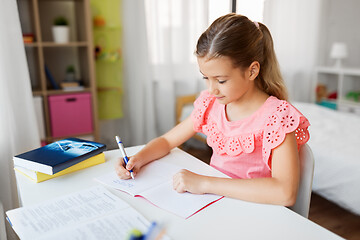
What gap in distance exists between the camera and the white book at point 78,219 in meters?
0.71

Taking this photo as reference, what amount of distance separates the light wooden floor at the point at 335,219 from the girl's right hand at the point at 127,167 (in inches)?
53.7

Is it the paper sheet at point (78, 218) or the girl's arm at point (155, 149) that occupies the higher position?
the girl's arm at point (155, 149)

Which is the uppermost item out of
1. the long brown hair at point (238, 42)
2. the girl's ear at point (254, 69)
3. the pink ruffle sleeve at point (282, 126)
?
the long brown hair at point (238, 42)

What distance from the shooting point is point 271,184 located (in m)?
0.87

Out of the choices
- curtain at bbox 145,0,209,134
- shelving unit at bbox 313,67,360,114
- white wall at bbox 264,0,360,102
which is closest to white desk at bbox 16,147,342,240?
curtain at bbox 145,0,209,134

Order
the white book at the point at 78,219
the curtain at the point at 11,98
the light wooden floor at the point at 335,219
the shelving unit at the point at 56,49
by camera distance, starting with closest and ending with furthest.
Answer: the white book at the point at 78,219, the curtain at the point at 11,98, the light wooden floor at the point at 335,219, the shelving unit at the point at 56,49

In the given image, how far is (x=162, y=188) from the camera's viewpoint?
3.06 ft

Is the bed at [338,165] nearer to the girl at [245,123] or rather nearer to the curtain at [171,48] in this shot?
the girl at [245,123]

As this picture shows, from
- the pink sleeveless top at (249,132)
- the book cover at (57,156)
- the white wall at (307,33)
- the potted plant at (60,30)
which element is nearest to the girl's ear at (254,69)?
the pink sleeveless top at (249,132)

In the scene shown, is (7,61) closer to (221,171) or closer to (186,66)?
(221,171)

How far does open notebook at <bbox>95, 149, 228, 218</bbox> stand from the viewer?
2.74 feet

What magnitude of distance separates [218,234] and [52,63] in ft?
8.04

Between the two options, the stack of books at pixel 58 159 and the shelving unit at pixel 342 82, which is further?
the shelving unit at pixel 342 82

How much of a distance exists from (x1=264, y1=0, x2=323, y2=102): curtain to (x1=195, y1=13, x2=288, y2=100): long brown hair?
2.68m
